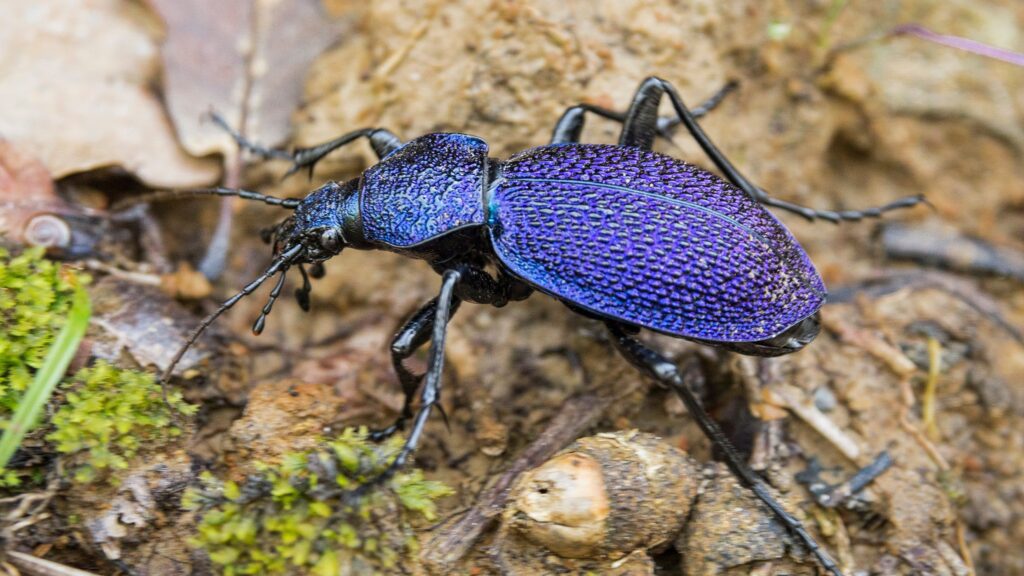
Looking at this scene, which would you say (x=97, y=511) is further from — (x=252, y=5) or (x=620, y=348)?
(x=252, y=5)

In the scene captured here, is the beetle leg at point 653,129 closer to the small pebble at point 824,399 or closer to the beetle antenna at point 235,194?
the small pebble at point 824,399

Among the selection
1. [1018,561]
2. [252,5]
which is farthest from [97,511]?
[1018,561]

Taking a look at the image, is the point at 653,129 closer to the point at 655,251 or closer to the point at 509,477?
the point at 655,251

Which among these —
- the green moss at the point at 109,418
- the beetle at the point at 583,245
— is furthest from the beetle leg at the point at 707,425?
the green moss at the point at 109,418

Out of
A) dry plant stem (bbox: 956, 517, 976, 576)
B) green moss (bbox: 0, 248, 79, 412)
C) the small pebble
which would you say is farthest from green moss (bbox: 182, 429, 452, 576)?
dry plant stem (bbox: 956, 517, 976, 576)

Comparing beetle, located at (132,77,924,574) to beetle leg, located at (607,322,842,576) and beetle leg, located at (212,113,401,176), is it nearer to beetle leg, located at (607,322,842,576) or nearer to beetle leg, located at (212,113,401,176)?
beetle leg, located at (607,322,842,576)

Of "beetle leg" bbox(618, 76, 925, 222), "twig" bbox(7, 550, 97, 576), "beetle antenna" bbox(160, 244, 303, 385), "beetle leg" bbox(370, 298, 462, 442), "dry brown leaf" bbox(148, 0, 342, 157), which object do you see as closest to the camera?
"twig" bbox(7, 550, 97, 576)

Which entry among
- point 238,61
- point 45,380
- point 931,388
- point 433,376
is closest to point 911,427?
point 931,388
